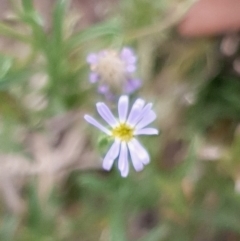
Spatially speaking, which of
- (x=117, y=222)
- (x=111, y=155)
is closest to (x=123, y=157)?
A: (x=111, y=155)

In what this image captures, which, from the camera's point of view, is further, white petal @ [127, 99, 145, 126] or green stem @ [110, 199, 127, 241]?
green stem @ [110, 199, 127, 241]

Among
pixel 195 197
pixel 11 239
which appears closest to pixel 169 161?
pixel 195 197

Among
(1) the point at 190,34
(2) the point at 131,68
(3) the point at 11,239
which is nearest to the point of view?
(2) the point at 131,68

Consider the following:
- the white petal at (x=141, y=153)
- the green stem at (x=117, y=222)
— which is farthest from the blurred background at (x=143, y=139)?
the white petal at (x=141, y=153)

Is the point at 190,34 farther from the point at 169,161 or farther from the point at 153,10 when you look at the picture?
the point at 169,161

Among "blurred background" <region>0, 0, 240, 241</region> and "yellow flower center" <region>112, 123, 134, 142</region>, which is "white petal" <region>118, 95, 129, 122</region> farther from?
"blurred background" <region>0, 0, 240, 241</region>

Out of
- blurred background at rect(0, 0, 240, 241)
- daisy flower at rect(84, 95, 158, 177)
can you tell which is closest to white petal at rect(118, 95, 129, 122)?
daisy flower at rect(84, 95, 158, 177)
